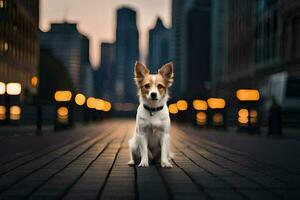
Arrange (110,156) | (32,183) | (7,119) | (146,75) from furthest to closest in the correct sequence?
(7,119) → (110,156) → (146,75) → (32,183)

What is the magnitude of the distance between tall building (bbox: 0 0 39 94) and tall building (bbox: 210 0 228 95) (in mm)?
29822

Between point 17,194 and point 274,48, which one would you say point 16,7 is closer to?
point 274,48

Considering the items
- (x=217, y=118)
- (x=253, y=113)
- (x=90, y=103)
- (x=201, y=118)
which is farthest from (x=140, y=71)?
(x=90, y=103)

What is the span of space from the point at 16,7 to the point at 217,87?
35884 millimetres

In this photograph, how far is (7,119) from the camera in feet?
95.4

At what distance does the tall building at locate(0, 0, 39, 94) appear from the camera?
6569 cm

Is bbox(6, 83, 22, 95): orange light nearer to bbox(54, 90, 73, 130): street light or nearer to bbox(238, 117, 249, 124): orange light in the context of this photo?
bbox(54, 90, 73, 130): street light

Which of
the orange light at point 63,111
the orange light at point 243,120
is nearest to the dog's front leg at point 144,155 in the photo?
the orange light at point 243,120

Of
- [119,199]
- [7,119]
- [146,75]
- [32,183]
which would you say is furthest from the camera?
[7,119]

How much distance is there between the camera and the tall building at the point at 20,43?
216ft

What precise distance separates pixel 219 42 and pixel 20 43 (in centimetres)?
3599

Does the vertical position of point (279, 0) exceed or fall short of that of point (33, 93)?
it exceeds it

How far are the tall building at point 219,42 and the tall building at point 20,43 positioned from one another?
2982cm

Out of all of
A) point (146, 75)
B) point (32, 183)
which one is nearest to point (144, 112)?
point (146, 75)
